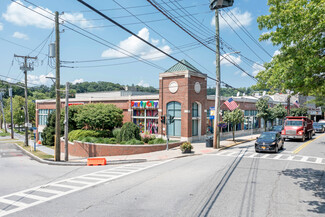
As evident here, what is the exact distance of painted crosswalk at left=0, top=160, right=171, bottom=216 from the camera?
8.97 meters

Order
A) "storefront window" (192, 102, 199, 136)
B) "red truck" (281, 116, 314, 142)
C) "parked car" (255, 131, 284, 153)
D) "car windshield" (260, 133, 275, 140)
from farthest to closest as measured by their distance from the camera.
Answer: "storefront window" (192, 102, 199, 136) < "red truck" (281, 116, 314, 142) < "car windshield" (260, 133, 275, 140) < "parked car" (255, 131, 284, 153)

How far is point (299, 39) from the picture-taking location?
33.2 feet

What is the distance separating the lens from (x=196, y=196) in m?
9.40

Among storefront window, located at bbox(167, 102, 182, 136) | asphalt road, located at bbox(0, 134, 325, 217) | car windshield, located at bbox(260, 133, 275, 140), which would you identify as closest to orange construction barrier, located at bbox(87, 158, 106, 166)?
asphalt road, located at bbox(0, 134, 325, 217)

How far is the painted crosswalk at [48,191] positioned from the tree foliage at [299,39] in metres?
9.88

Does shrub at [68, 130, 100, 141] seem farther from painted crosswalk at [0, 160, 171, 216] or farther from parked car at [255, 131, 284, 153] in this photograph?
parked car at [255, 131, 284, 153]

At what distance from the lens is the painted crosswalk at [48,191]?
8969 millimetres

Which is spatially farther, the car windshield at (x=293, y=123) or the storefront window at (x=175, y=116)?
the car windshield at (x=293, y=123)

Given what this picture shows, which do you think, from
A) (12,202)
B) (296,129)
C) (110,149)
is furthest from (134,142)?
(296,129)

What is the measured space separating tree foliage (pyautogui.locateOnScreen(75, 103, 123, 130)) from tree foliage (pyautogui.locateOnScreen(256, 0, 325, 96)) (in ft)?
74.7

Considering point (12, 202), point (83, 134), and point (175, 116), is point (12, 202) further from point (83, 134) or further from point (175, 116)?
point (83, 134)

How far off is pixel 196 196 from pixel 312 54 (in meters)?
7.26

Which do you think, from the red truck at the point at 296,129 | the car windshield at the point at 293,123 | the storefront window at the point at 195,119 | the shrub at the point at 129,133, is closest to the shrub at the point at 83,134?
the shrub at the point at 129,133

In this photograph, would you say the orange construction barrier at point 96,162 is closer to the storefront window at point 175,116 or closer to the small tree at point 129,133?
the small tree at point 129,133
